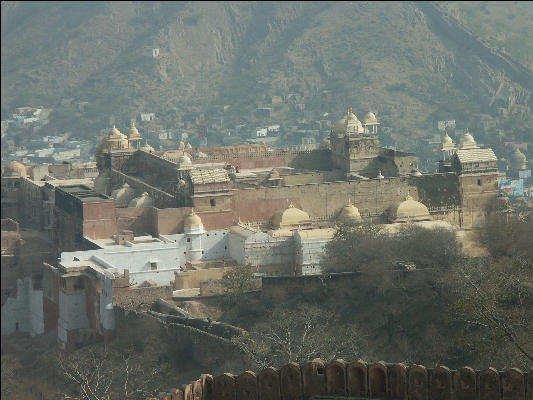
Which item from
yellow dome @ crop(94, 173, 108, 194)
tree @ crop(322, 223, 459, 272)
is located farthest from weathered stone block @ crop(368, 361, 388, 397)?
yellow dome @ crop(94, 173, 108, 194)

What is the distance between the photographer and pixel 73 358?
41375 mm

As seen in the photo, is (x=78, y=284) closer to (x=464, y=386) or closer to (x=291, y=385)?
(x=291, y=385)

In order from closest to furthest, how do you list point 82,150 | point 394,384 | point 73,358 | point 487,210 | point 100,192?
point 394,384
point 73,358
point 487,210
point 100,192
point 82,150

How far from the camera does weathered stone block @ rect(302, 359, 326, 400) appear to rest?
1953cm

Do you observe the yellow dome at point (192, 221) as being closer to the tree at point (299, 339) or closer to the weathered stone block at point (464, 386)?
the tree at point (299, 339)

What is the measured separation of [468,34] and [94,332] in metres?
67.3

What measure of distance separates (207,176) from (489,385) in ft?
91.8

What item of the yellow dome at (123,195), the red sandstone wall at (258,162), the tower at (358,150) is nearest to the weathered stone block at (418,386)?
the yellow dome at (123,195)

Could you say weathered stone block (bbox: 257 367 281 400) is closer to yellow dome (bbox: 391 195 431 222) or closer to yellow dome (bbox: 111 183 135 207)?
yellow dome (bbox: 391 195 431 222)

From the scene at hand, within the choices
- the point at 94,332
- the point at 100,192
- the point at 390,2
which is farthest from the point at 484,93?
the point at 94,332

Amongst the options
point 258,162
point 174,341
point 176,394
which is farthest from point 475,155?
point 176,394

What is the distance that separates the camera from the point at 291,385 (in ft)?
64.3

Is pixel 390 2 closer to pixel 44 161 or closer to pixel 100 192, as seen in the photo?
pixel 44 161

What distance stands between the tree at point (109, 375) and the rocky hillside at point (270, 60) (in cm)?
4179
